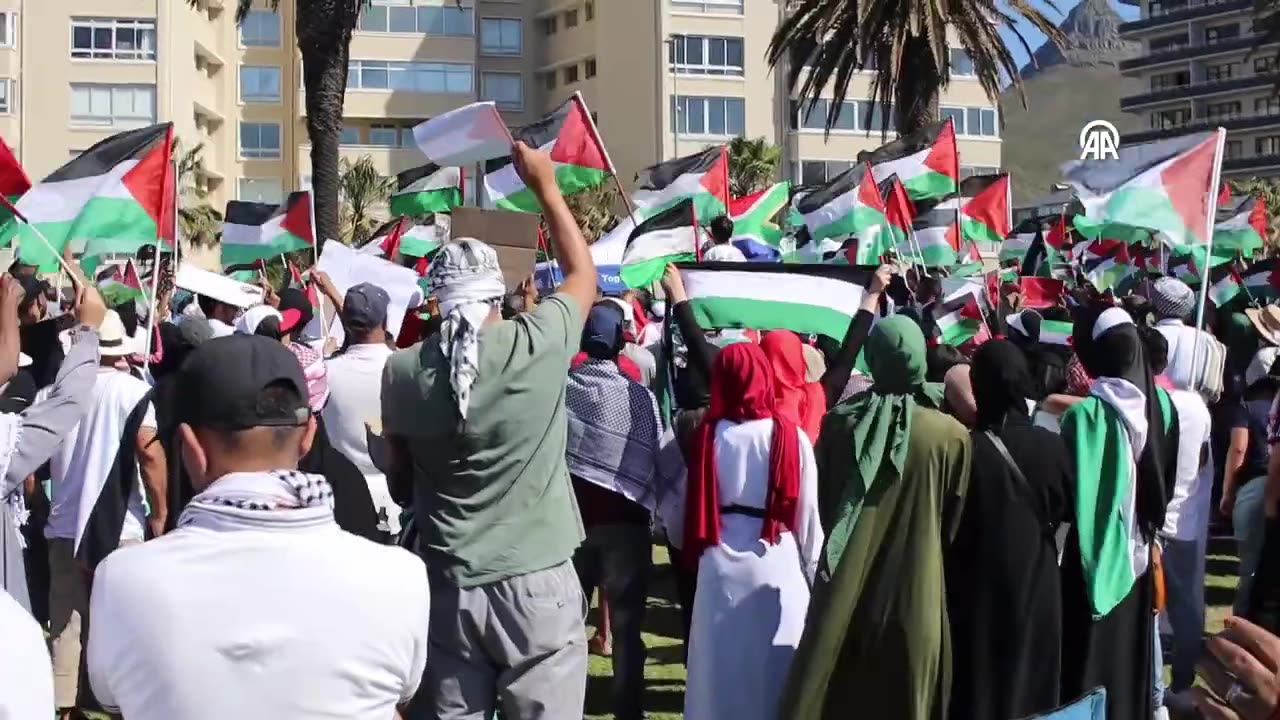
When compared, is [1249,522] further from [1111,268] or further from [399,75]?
[399,75]

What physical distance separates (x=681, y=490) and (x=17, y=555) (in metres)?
2.55

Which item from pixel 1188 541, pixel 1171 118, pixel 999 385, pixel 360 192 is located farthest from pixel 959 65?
pixel 1171 118

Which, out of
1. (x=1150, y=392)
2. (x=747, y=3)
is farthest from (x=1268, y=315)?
(x=747, y=3)

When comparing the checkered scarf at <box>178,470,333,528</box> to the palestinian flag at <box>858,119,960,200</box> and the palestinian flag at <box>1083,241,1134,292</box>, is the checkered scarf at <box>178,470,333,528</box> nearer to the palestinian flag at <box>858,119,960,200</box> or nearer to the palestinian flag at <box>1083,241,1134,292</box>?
the palestinian flag at <box>858,119,960,200</box>

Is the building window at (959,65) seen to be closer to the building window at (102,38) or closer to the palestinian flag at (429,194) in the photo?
the building window at (102,38)

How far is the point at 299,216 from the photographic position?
15.4 meters

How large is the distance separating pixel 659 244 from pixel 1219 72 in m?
120

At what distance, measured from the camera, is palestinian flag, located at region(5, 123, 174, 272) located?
9344mm

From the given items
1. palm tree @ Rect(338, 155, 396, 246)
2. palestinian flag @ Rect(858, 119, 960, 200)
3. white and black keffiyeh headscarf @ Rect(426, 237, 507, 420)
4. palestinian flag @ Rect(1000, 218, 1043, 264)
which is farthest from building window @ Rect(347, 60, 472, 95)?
white and black keffiyeh headscarf @ Rect(426, 237, 507, 420)

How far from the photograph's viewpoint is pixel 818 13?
2758 cm

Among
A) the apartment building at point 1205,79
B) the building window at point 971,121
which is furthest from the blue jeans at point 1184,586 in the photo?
the apartment building at point 1205,79

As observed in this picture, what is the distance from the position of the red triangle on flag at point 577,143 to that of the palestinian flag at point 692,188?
69.4 inches

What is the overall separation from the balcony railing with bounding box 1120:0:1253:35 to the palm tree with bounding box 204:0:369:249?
106630 mm

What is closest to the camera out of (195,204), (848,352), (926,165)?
(848,352)
